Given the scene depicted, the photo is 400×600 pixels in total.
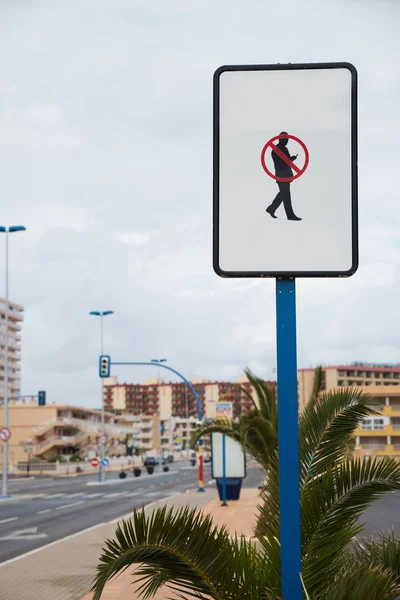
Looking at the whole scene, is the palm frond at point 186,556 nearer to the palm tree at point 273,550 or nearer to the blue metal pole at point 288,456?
the palm tree at point 273,550

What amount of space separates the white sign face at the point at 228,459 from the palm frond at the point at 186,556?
988 inches

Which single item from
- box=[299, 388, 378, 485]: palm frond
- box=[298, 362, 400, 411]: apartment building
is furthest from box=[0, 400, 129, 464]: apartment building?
box=[299, 388, 378, 485]: palm frond

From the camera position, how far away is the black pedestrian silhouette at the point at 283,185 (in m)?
3.46

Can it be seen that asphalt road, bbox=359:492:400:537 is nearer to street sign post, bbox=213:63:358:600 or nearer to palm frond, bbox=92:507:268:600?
palm frond, bbox=92:507:268:600

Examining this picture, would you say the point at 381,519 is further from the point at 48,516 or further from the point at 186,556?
the point at 186,556

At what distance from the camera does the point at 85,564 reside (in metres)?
14.7

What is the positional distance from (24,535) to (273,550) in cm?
1734

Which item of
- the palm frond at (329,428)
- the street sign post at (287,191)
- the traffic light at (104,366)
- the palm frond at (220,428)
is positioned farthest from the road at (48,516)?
the street sign post at (287,191)

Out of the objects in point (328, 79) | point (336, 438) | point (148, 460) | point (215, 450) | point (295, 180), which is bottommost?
point (148, 460)

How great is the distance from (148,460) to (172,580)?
94.7 m

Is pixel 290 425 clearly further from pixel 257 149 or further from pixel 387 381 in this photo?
pixel 387 381

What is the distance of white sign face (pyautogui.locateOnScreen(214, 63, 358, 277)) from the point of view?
3.44 m

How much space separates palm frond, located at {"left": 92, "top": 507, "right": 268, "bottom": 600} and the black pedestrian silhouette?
5.04 ft

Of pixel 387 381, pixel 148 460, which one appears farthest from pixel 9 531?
pixel 387 381
